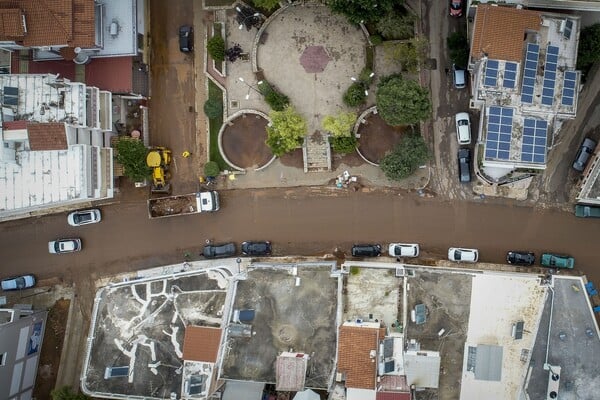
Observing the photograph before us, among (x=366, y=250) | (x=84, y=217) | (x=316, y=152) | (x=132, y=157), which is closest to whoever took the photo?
(x=132, y=157)

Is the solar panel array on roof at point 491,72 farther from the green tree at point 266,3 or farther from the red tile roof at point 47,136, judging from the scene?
the red tile roof at point 47,136

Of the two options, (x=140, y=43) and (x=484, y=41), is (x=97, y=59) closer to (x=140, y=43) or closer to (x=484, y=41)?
(x=140, y=43)

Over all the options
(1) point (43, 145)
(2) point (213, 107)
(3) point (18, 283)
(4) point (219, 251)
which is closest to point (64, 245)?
(3) point (18, 283)

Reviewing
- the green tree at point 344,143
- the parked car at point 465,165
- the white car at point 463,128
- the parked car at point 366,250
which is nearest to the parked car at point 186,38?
the green tree at point 344,143

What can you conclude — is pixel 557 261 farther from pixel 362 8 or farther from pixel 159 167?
pixel 159 167

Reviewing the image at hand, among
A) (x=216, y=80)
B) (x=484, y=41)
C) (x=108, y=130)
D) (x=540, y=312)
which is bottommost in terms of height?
(x=540, y=312)

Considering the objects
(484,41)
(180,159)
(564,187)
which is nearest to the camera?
(484,41)

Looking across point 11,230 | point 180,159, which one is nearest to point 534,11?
point 180,159
